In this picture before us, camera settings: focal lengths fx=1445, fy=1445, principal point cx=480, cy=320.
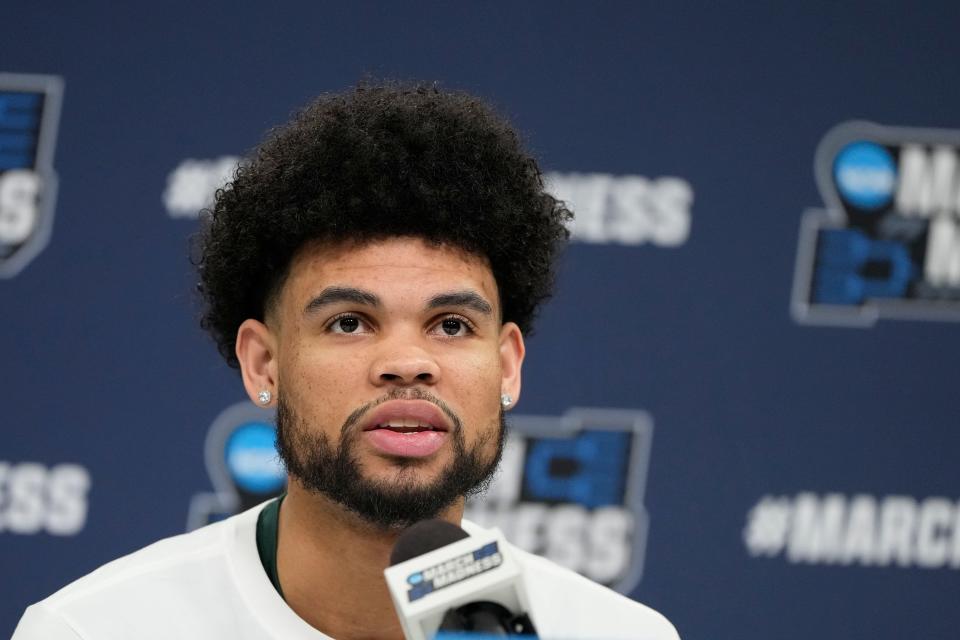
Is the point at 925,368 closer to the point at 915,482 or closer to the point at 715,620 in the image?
the point at 915,482

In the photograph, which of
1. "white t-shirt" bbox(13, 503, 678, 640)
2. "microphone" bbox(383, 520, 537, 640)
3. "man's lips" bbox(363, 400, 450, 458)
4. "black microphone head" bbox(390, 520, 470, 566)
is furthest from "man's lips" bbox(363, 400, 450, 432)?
"microphone" bbox(383, 520, 537, 640)

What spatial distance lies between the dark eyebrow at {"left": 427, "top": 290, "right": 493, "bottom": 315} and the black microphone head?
18.6 inches

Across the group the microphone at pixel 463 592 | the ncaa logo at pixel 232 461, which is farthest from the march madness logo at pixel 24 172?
the microphone at pixel 463 592

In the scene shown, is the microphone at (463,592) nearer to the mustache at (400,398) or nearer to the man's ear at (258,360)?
the mustache at (400,398)

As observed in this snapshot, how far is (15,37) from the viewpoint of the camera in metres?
3.14

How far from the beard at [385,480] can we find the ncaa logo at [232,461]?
1.24 meters

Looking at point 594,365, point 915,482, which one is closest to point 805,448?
point 915,482

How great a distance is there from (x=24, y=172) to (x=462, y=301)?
62.3 inches

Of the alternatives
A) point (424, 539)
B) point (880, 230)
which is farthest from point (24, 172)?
point (424, 539)

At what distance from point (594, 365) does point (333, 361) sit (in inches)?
55.4

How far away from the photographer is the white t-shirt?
6.31 feet

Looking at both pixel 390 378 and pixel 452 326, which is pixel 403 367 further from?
pixel 452 326

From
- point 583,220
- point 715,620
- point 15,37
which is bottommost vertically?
point 715,620

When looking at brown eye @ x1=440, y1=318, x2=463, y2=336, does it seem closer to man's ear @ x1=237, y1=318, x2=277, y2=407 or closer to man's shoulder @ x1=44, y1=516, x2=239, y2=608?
man's ear @ x1=237, y1=318, x2=277, y2=407
